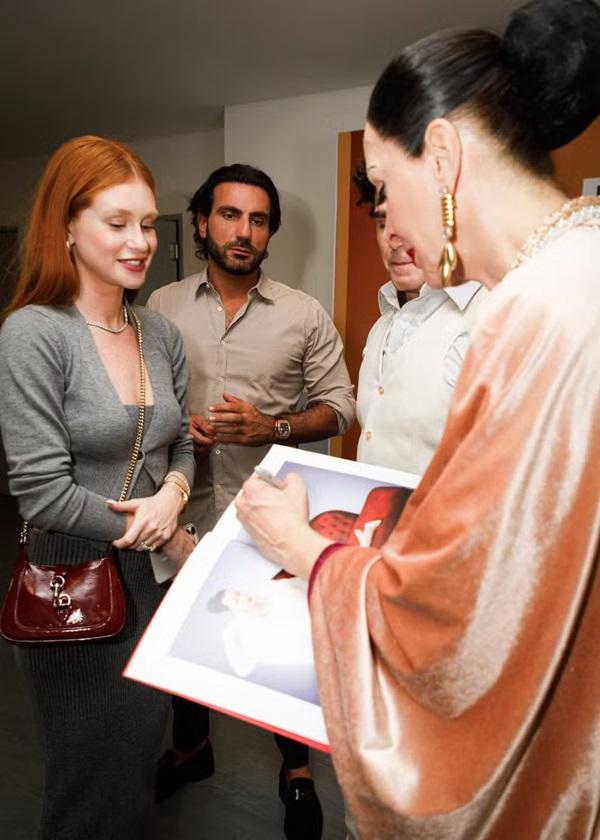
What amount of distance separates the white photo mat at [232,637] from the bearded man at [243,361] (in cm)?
85

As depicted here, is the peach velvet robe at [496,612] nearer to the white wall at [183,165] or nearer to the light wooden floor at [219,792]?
the light wooden floor at [219,792]

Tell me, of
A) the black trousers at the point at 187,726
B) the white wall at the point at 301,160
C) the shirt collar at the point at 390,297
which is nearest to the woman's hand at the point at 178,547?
the shirt collar at the point at 390,297

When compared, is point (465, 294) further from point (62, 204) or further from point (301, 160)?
point (301, 160)

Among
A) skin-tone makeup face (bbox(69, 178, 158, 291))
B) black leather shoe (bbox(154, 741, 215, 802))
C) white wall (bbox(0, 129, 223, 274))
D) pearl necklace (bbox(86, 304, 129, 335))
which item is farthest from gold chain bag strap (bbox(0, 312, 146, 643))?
white wall (bbox(0, 129, 223, 274))

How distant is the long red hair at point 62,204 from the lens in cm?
111

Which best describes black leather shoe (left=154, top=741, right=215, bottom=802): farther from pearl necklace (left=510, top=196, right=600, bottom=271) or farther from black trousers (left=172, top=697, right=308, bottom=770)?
pearl necklace (left=510, top=196, right=600, bottom=271)

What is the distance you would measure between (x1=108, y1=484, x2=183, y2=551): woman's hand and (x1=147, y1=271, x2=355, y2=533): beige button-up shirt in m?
0.57

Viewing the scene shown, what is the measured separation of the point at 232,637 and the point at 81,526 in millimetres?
473

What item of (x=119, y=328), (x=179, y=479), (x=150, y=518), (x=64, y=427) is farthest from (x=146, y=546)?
(x=119, y=328)

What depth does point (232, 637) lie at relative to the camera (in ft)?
2.45

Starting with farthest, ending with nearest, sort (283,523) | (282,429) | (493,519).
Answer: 1. (282,429)
2. (283,523)
3. (493,519)

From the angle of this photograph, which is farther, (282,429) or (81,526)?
(282,429)

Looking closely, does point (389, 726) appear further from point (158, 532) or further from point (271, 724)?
point (158, 532)

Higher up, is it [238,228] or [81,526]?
[238,228]
